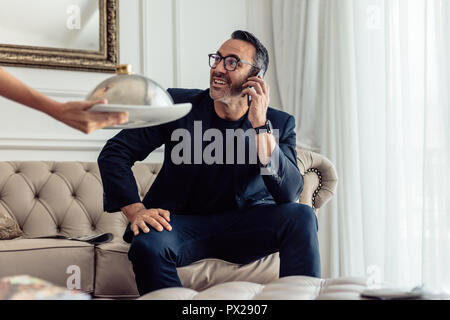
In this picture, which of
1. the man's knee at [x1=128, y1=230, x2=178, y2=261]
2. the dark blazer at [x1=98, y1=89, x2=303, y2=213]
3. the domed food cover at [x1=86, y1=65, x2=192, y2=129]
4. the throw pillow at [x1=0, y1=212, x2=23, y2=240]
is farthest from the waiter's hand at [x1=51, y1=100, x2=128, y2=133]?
the throw pillow at [x1=0, y1=212, x2=23, y2=240]

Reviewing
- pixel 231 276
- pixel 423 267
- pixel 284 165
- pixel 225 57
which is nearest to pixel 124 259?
pixel 231 276

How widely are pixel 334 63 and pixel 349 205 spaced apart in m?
0.81

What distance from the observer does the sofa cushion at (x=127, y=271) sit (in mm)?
1782

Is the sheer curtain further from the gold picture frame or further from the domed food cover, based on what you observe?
the domed food cover

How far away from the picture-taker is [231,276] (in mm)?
1784

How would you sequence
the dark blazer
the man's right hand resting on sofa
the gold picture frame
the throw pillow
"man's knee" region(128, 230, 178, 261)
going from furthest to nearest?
the gold picture frame < the throw pillow < the dark blazer < the man's right hand resting on sofa < "man's knee" region(128, 230, 178, 261)

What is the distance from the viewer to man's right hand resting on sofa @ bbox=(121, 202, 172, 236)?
1.72 metres

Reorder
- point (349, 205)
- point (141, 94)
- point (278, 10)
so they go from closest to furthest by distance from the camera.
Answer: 1. point (141, 94)
2. point (349, 205)
3. point (278, 10)

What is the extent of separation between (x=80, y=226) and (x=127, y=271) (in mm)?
668

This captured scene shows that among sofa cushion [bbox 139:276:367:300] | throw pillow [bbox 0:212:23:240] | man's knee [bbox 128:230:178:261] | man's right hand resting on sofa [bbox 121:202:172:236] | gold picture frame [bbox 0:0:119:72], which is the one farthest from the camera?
gold picture frame [bbox 0:0:119:72]

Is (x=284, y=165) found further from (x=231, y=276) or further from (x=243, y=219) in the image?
(x=231, y=276)

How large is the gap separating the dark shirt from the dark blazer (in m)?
0.02

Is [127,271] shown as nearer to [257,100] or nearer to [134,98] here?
[257,100]

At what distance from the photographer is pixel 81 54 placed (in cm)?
295
